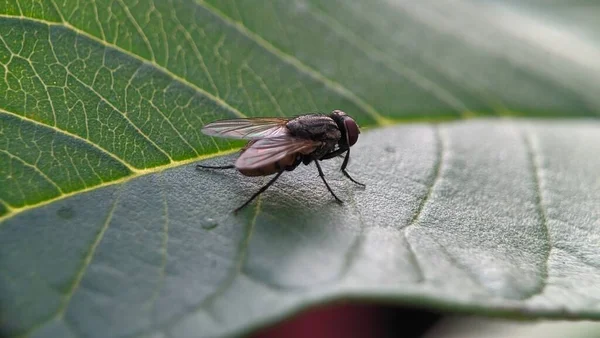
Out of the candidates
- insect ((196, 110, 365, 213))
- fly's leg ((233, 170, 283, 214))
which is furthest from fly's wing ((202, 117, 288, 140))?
fly's leg ((233, 170, 283, 214))

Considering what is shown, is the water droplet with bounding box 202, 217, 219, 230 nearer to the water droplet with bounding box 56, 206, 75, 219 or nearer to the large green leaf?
the large green leaf

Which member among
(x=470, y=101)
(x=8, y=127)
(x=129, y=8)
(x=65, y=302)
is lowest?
(x=65, y=302)

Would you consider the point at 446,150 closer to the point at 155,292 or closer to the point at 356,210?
the point at 356,210

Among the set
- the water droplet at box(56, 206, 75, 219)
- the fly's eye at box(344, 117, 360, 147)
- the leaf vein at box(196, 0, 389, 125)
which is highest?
the leaf vein at box(196, 0, 389, 125)

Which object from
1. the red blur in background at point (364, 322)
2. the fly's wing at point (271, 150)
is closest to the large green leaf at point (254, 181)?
the fly's wing at point (271, 150)

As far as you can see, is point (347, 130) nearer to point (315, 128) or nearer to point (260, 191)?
point (315, 128)

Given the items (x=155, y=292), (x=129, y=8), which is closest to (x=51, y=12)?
(x=129, y=8)

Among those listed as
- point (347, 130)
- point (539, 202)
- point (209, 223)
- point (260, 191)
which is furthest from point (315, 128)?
point (539, 202)
